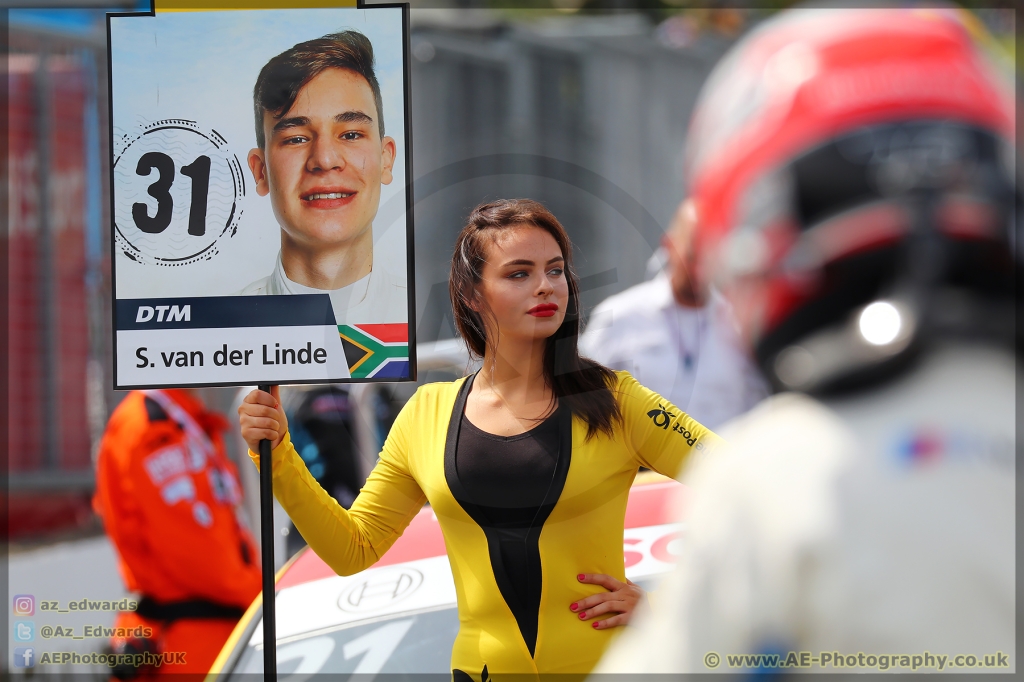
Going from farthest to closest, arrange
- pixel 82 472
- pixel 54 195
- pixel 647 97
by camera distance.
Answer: pixel 82 472, pixel 54 195, pixel 647 97

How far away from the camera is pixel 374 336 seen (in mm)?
1734

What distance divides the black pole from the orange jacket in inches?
30.0

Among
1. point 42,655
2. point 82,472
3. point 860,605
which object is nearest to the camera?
point 860,605

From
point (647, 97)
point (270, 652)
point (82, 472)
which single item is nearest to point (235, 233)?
point (270, 652)

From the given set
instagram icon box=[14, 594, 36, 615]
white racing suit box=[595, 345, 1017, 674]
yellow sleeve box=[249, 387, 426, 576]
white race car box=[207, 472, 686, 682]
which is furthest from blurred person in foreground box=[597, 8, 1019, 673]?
instagram icon box=[14, 594, 36, 615]

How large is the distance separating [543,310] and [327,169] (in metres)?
0.53

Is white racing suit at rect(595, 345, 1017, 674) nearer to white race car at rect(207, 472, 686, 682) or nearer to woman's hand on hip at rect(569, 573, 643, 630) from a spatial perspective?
woman's hand on hip at rect(569, 573, 643, 630)

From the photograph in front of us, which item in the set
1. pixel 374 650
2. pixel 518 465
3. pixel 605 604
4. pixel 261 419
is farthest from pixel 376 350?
pixel 374 650

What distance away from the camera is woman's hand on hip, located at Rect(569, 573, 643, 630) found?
154cm

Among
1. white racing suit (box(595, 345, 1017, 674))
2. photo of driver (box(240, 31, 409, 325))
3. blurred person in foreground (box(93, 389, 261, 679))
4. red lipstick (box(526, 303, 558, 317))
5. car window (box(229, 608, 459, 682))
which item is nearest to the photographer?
white racing suit (box(595, 345, 1017, 674))

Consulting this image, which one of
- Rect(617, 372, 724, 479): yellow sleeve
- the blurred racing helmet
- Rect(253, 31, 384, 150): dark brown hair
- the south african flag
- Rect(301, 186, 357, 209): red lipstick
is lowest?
Rect(617, 372, 724, 479): yellow sleeve

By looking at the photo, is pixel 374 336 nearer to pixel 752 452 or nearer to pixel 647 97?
pixel 752 452

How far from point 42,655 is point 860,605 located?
6.64ft

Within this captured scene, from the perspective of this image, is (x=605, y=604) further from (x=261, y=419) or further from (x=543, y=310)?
(x=261, y=419)
